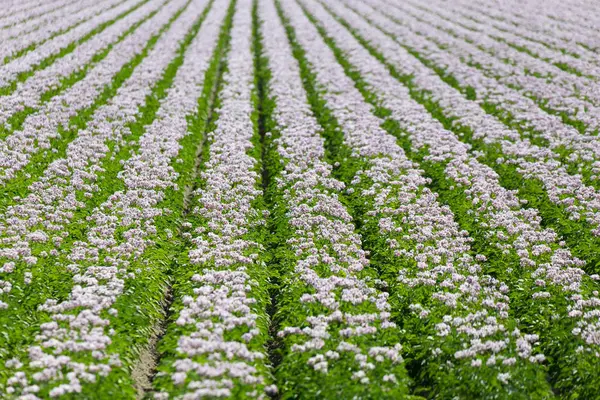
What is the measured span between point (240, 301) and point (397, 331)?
3544mm

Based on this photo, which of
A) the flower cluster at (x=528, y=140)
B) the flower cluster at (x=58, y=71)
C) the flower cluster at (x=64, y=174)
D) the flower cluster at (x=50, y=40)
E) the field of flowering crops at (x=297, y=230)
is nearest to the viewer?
the field of flowering crops at (x=297, y=230)

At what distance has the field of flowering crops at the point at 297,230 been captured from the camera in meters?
9.65

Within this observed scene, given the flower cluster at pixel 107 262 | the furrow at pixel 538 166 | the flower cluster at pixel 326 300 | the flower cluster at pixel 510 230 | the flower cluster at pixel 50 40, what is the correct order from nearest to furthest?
the flower cluster at pixel 107 262 < the flower cluster at pixel 326 300 < the flower cluster at pixel 510 230 < the furrow at pixel 538 166 < the flower cluster at pixel 50 40

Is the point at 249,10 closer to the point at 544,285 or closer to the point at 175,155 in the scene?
the point at 175,155

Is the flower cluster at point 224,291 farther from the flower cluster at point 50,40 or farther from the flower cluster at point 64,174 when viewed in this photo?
the flower cluster at point 50,40

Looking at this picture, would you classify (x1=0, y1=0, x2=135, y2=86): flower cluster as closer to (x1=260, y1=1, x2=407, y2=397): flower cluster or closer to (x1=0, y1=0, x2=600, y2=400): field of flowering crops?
(x1=0, y1=0, x2=600, y2=400): field of flowering crops

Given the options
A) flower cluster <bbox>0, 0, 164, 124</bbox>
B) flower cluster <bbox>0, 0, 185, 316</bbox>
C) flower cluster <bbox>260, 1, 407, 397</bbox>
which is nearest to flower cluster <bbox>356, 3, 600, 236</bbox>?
flower cluster <bbox>260, 1, 407, 397</bbox>

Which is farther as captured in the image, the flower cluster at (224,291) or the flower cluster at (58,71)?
the flower cluster at (58,71)

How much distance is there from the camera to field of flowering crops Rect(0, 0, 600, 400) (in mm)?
9648

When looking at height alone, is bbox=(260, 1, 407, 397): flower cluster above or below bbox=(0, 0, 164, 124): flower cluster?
below

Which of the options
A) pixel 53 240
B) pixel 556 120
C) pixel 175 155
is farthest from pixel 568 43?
pixel 53 240

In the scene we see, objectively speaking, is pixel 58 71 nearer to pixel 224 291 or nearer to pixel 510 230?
pixel 224 291

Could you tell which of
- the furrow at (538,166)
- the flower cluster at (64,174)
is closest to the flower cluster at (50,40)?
the flower cluster at (64,174)

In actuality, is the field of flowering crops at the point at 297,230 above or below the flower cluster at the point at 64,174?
below
